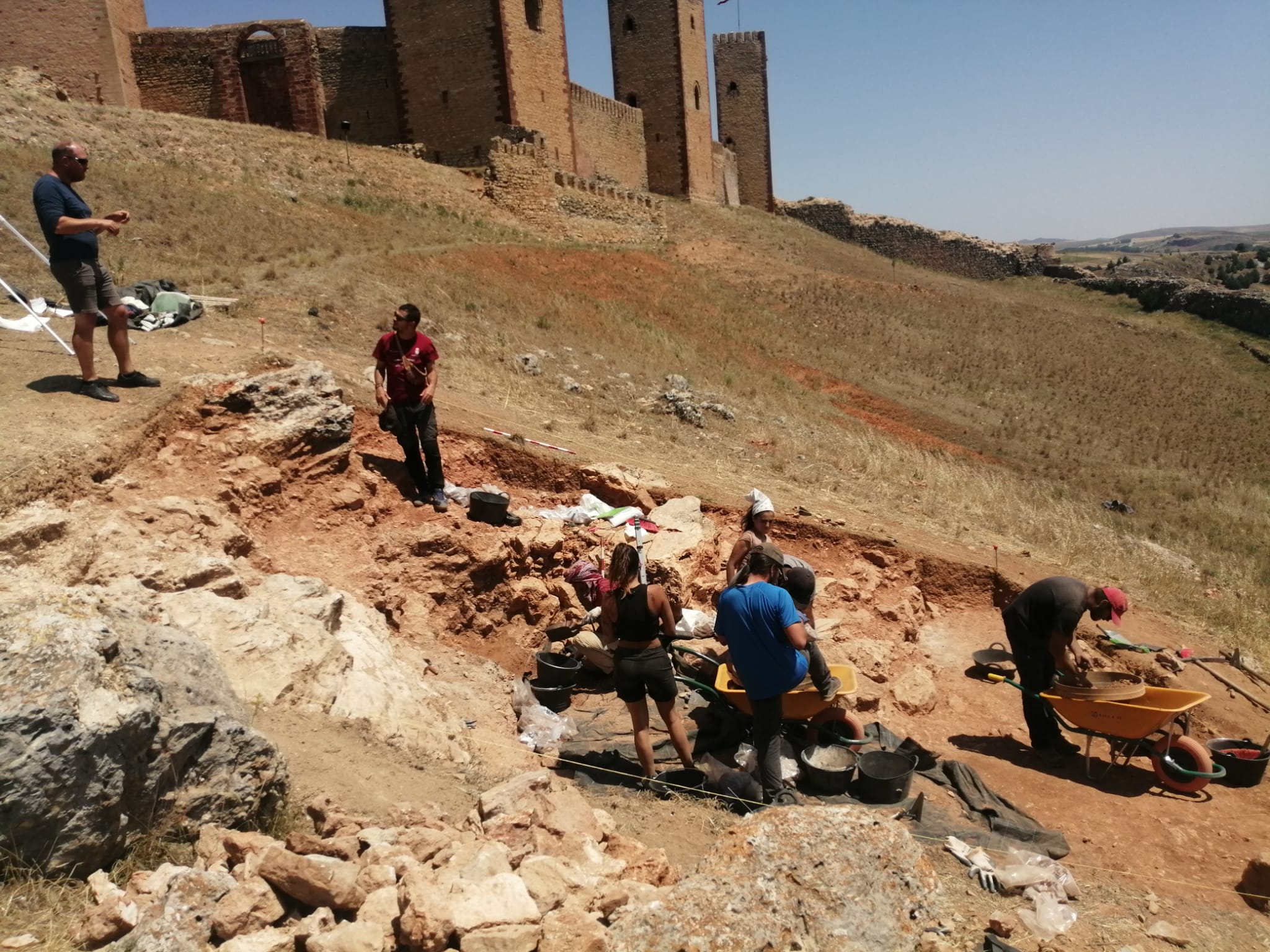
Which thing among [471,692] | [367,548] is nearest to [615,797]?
[471,692]

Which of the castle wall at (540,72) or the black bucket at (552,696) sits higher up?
the castle wall at (540,72)

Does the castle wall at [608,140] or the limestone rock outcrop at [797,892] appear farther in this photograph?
the castle wall at [608,140]

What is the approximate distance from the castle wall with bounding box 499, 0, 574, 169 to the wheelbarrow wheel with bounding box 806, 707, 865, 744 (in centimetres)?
2480

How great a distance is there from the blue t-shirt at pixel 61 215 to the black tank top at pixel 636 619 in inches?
189

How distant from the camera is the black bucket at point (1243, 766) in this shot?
5770 millimetres

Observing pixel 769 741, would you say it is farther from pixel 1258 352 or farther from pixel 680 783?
pixel 1258 352

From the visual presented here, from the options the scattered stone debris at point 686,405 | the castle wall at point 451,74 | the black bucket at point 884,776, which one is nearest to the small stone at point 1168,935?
the black bucket at point 884,776

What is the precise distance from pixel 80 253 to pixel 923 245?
47.4 m

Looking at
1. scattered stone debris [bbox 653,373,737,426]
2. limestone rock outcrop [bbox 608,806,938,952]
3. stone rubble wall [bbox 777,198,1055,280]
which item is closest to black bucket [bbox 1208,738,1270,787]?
limestone rock outcrop [bbox 608,806,938,952]

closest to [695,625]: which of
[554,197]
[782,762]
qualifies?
[782,762]

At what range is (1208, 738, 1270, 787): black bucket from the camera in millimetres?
5770

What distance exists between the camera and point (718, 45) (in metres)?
46.7

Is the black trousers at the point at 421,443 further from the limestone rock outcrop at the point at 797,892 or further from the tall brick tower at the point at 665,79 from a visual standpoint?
the tall brick tower at the point at 665,79

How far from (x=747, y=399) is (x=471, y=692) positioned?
10.9 m
